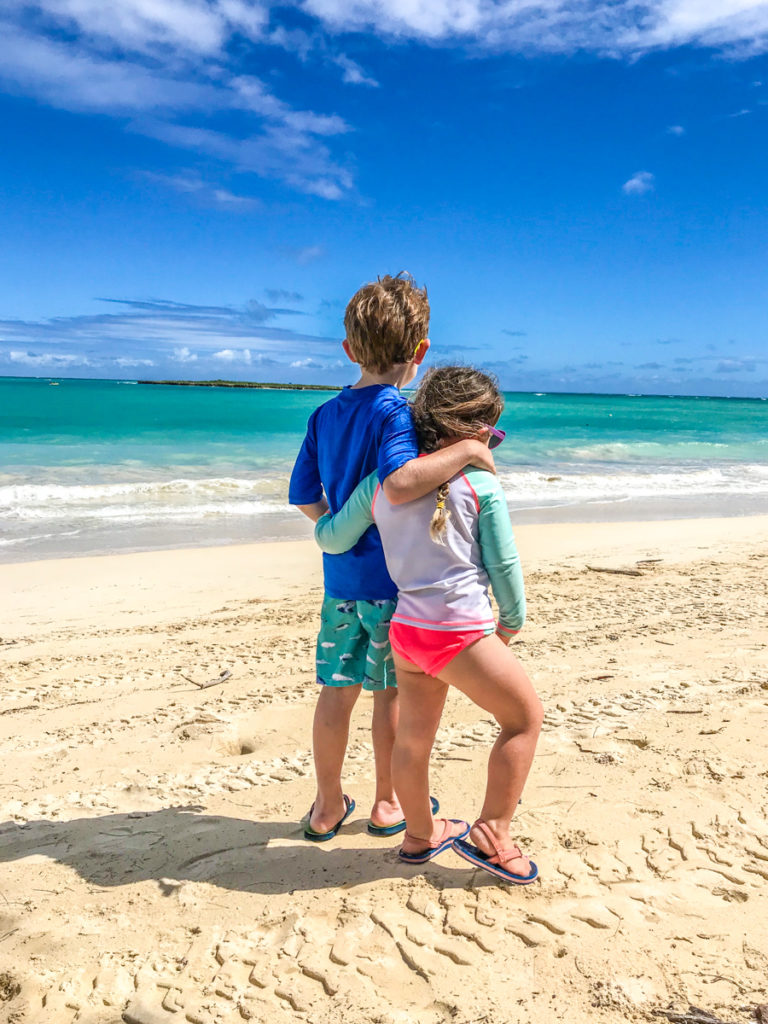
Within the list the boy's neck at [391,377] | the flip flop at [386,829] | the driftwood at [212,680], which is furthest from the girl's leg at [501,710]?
the driftwood at [212,680]

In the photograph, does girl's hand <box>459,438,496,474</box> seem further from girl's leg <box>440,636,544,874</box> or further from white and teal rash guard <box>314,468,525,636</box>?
girl's leg <box>440,636,544,874</box>

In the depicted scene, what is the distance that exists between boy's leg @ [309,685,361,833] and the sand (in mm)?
122

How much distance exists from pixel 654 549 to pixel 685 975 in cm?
739

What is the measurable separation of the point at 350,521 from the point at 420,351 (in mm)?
636

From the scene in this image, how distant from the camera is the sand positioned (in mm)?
1933

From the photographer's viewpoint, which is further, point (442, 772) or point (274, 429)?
point (274, 429)

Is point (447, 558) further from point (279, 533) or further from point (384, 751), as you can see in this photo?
point (279, 533)

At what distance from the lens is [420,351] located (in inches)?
96.1

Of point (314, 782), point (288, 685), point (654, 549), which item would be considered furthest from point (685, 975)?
point (654, 549)

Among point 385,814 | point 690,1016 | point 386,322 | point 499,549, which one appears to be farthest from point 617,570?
point 690,1016

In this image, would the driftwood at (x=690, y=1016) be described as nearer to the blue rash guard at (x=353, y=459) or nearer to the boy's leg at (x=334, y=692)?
the boy's leg at (x=334, y=692)

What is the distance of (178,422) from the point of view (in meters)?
36.6

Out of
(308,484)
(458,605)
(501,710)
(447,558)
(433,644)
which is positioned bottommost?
(501,710)

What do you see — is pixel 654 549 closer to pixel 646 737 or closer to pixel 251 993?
pixel 646 737
